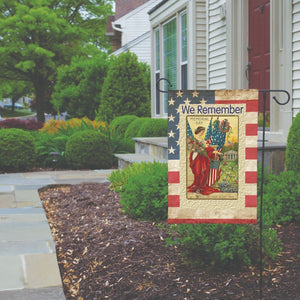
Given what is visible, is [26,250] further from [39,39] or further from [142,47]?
[39,39]

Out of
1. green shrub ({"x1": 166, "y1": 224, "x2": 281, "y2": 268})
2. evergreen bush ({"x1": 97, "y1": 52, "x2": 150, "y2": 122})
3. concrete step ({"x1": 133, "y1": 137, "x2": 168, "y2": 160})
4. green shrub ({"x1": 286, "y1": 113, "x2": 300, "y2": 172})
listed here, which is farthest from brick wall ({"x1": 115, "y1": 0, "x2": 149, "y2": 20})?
green shrub ({"x1": 166, "y1": 224, "x2": 281, "y2": 268})

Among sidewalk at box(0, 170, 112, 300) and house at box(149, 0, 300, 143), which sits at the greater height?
house at box(149, 0, 300, 143)

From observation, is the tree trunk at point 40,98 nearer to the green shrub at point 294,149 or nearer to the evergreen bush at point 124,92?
the evergreen bush at point 124,92

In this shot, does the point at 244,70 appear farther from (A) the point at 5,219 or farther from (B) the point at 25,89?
(B) the point at 25,89

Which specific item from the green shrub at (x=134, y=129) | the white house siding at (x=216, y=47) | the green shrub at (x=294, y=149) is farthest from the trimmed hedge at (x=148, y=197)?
the green shrub at (x=134, y=129)

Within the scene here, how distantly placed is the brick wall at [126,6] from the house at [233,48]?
50.9ft

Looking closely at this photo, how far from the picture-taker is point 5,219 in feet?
17.9

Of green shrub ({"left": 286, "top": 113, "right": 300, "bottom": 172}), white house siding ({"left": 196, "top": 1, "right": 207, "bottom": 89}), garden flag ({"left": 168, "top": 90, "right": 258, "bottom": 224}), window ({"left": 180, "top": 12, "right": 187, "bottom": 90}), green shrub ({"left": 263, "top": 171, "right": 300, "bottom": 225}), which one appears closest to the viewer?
garden flag ({"left": 168, "top": 90, "right": 258, "bottom": 224})

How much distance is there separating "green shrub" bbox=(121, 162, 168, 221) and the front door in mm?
3450

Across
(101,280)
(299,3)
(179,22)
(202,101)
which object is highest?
(179,22)

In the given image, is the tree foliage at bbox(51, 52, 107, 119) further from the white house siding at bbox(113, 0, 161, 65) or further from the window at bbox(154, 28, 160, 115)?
the window at bbox(154, 28, 160, 115)

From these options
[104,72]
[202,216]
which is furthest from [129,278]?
[104,72]

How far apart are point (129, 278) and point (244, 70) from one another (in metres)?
6.01

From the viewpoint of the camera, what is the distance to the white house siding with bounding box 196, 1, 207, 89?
10.5m
